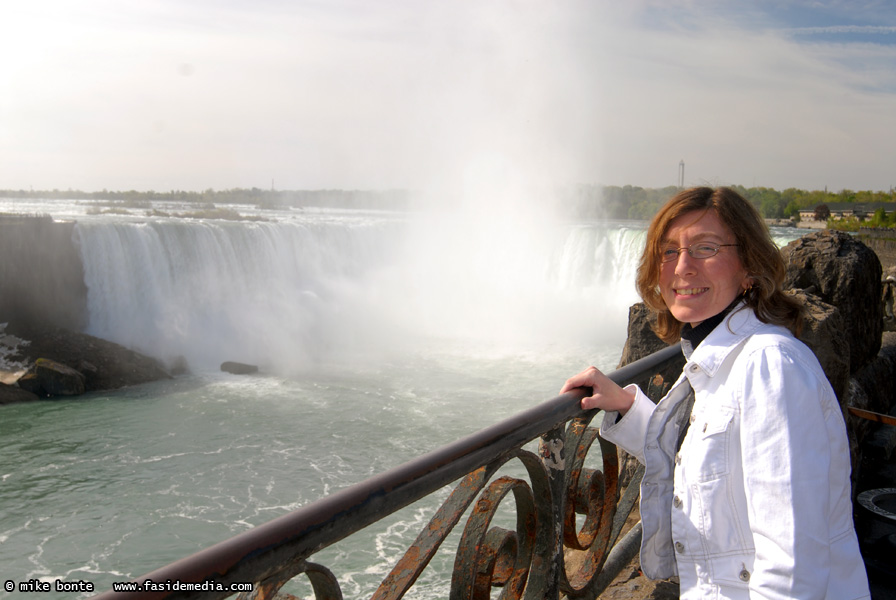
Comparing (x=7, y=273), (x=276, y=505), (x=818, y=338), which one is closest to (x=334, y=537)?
(x=818, y=338)

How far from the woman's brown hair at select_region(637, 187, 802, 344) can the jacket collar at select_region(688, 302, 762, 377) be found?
0.03m

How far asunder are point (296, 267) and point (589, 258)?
12421 mm

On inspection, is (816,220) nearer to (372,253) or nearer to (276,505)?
(372,253)

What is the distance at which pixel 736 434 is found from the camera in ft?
4.02

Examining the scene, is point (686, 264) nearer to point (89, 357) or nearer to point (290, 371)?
point (290, 371)

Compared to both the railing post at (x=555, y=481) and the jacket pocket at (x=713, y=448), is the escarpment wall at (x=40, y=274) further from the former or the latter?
the jacket pocket at (x=713, y=448)

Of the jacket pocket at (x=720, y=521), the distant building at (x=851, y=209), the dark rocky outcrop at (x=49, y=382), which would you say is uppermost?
the distant building at (x=851, y=209)

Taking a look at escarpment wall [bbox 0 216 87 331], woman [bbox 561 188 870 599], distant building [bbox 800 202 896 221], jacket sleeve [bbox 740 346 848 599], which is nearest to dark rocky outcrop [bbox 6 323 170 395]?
escarpment wall [bbox 0 216 87 331]

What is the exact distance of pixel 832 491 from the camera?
1.21m

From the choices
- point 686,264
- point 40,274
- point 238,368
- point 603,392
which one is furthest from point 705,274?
point 40,274

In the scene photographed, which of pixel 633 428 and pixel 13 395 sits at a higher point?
pixel 633 428

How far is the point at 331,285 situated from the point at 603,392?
1009 inches

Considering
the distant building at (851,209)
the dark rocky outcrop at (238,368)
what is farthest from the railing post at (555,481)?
the distant building at (851,209)

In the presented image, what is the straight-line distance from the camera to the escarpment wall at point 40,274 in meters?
19.4
